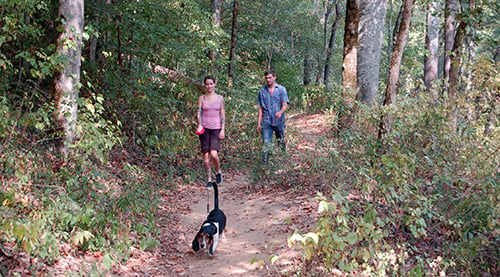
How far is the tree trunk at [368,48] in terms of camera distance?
11.9 m

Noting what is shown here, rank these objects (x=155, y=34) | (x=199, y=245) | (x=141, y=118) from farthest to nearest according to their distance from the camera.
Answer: (x=141, y=118) → (x=155, y=34) → (x=199, y=245)

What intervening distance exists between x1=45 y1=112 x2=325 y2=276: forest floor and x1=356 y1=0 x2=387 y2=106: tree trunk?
5.00 m

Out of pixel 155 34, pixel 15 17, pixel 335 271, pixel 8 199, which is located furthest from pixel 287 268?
pixel 155 34

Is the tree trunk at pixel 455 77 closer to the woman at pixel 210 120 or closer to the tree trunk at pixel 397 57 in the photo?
the tree trunk at pixel 397 57

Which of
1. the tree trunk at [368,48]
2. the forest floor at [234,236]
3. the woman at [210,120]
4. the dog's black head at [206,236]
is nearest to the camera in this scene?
the forest floor at [234,236]

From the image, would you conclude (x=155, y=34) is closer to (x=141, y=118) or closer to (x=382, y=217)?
(x=141, y=118)

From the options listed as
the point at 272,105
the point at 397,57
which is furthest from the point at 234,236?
the point at 397,57

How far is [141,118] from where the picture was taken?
10250mm

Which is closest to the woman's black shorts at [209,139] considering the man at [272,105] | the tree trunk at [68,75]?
the man at [272,105]

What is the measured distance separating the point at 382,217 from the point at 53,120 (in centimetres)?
486

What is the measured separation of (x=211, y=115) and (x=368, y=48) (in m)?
5.88

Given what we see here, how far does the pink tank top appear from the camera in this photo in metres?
8.02

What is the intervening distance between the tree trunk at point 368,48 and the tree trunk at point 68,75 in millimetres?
7519

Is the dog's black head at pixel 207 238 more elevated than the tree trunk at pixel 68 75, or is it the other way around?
the tree trunk at pixel 68 75
